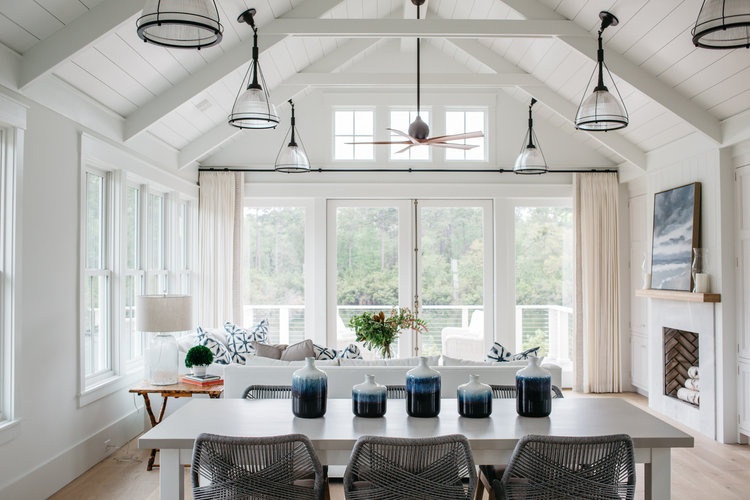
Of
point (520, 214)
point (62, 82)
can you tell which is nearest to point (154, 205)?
point (62, 82)

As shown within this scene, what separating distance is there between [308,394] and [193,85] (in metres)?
3.30

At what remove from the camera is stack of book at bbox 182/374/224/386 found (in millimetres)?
4457

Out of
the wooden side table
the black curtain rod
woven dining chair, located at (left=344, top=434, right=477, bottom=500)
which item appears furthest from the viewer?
the black curtain rod

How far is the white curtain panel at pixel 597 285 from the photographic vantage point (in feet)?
22.6

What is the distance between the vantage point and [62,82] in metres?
3.89

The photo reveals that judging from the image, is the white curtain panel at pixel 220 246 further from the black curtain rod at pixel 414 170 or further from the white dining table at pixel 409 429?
the white dining table at pixel 409 429

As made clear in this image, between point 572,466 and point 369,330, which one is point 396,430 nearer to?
point 572,466

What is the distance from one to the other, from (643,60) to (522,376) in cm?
338

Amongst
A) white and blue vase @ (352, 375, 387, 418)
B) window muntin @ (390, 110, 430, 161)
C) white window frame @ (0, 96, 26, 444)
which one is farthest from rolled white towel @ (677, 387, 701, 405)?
white window frame @ (0, 96, 26, 444)

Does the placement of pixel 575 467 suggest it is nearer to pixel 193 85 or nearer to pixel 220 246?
pixel 193 85

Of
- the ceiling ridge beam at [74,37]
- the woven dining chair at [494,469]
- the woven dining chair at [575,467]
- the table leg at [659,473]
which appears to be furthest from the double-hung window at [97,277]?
the table leg at [659,473]

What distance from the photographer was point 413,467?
2113 mm

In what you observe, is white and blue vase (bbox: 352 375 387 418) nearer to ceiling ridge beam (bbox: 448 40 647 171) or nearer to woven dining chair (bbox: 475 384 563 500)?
woven dining chair (bbox: 475 384 563 500)

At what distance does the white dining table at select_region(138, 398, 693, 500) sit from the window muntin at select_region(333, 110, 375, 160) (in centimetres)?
476
